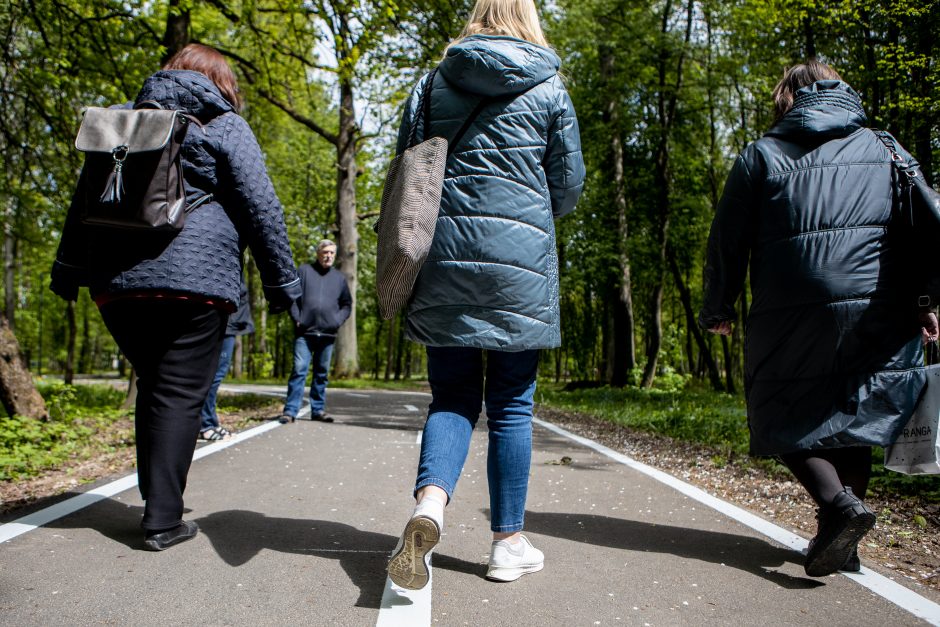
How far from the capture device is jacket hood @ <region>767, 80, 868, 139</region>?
3438mm

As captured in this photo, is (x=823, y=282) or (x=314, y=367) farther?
(x=314, y=367)

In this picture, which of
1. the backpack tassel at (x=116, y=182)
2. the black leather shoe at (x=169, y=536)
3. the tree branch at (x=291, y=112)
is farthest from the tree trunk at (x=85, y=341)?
the backpack tassel at (x=116, y=182)

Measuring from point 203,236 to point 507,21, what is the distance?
1584 mm

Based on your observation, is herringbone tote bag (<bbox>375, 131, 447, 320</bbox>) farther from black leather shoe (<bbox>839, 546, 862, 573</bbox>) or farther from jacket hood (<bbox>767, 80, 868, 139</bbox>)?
black leather shoe (<bbox>839, 546, 862, 573</bbox>)

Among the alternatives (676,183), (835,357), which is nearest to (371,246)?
(676,183)

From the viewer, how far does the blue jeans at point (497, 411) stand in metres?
3.13

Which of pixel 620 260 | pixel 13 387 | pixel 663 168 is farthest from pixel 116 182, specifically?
pixel 663 168

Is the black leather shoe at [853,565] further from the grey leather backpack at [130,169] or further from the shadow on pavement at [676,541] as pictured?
the grey leather backpack at [130,169]

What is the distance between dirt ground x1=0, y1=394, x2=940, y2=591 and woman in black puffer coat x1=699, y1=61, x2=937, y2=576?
69cm

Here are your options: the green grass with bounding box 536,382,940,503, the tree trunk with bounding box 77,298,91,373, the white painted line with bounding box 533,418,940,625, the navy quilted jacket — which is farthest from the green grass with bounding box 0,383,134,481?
the tree trunk with bounding box 77,298,91,373

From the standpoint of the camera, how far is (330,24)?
44.0 feet

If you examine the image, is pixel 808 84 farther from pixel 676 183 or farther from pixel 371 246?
pixel 371 246

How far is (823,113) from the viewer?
11.3ft

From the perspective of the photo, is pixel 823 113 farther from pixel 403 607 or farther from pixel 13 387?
pixel 13 387
